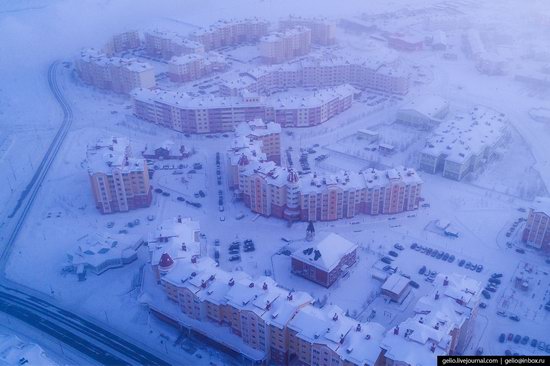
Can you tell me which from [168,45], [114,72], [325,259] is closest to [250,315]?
[325,259]

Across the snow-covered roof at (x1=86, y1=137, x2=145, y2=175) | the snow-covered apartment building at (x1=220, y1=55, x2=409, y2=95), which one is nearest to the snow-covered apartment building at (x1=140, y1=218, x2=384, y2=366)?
the snow-covered roof at (x1=86, y1=137, x2=145, y2=175)

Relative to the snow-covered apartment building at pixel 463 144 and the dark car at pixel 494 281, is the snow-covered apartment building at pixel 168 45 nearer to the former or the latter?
the snow-covered apartment building at pixel 463 144

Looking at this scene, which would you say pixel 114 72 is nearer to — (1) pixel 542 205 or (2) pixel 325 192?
(2) pixel 325 192

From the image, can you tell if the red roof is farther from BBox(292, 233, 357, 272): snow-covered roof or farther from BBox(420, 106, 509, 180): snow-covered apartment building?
BBox(420, 106, 509, 180): snow-covered apartment building

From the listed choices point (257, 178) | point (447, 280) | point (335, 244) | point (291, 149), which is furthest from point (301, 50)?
point (447, 280)

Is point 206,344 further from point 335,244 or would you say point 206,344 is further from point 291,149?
point 291,149

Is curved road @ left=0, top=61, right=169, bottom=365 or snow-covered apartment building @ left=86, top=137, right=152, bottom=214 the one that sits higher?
snow-covered apartment building @ left=86, top=137, right=152, bottom=214
